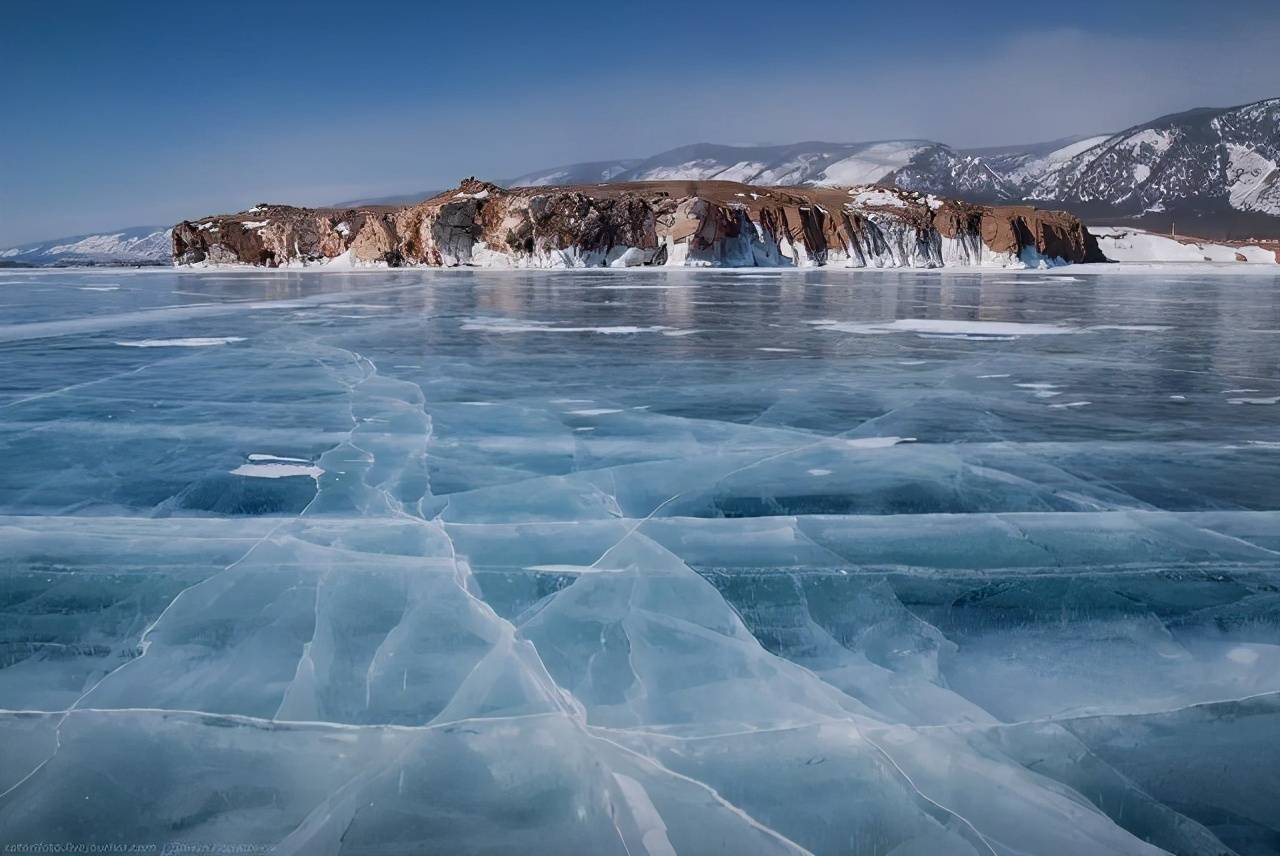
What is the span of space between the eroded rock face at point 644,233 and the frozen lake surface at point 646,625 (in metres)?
44.9

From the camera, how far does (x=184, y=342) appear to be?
10.0 meters

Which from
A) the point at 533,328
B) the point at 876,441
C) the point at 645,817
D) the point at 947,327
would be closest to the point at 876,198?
the point at 947,327

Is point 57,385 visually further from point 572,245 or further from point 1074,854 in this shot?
point 572,245

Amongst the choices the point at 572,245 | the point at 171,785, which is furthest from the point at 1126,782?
the point at 572,245

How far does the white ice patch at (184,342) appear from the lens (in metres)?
9.68

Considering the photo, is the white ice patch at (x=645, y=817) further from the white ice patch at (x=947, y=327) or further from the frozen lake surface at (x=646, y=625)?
the white ice patch at (x=947, y=327)

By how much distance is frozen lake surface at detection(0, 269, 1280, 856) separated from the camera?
182 cm

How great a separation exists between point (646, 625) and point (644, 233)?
48.9 meters

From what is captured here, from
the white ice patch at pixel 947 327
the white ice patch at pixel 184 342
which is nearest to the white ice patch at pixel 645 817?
the white ice patch at pixel 184 342

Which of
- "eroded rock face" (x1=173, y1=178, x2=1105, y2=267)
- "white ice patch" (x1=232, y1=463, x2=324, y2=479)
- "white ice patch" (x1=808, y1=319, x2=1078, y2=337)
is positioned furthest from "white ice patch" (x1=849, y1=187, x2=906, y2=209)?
"white ice patch" (x1=232, y1=463, x2=324, y2=479)

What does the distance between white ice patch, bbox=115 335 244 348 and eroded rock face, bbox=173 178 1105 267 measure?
39770 mm

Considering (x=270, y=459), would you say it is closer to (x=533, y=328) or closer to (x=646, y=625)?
(x=646, y=625)

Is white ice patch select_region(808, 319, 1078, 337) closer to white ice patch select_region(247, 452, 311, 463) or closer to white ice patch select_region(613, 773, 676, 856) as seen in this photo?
white ice patch select_region(247, 452, 311, 463)

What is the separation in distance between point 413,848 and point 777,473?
2851mm
